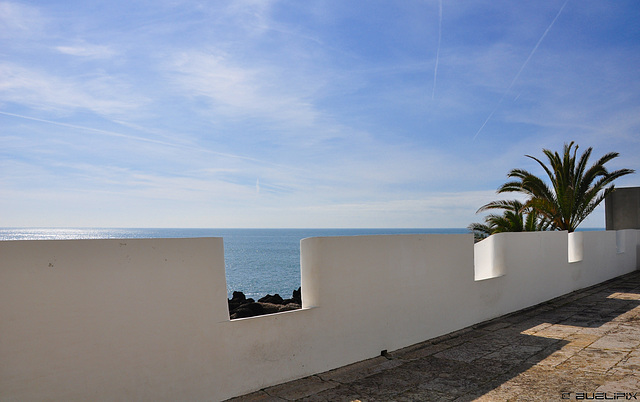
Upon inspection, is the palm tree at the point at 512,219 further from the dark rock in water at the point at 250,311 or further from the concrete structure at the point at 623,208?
the dark rock in water at the point at 250,311

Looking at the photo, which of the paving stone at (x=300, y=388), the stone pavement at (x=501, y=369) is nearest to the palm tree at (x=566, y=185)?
the stone pavement at (x=501, y=369)

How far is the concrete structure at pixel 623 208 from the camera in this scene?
16.2 m

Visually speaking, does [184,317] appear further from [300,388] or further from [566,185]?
[566,185]

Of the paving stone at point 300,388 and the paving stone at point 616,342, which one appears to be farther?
the paving stone at point 616,342

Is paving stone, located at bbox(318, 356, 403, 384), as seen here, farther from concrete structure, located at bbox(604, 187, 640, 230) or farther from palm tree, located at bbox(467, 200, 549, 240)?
concrete structure, located at bbox(604, 187, 640, 230)

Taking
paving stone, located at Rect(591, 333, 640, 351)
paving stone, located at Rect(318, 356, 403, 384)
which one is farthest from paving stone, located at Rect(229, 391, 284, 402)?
paving stone, located at Rect(591, 333, 640, 351)

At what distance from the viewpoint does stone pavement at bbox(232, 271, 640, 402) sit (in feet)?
12.2

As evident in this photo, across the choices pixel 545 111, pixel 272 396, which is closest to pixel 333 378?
pixel 272 396

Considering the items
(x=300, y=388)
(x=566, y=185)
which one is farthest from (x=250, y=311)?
(x=566, y=185)

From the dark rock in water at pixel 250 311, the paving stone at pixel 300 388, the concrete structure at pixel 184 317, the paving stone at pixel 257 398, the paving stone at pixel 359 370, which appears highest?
the concrete structure at pixel 184 317

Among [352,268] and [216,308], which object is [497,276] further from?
[216,308]

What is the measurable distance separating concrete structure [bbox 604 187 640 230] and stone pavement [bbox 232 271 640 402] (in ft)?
39.5

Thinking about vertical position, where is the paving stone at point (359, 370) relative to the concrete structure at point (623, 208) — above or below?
below

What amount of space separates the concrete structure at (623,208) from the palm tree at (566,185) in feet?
6.36
